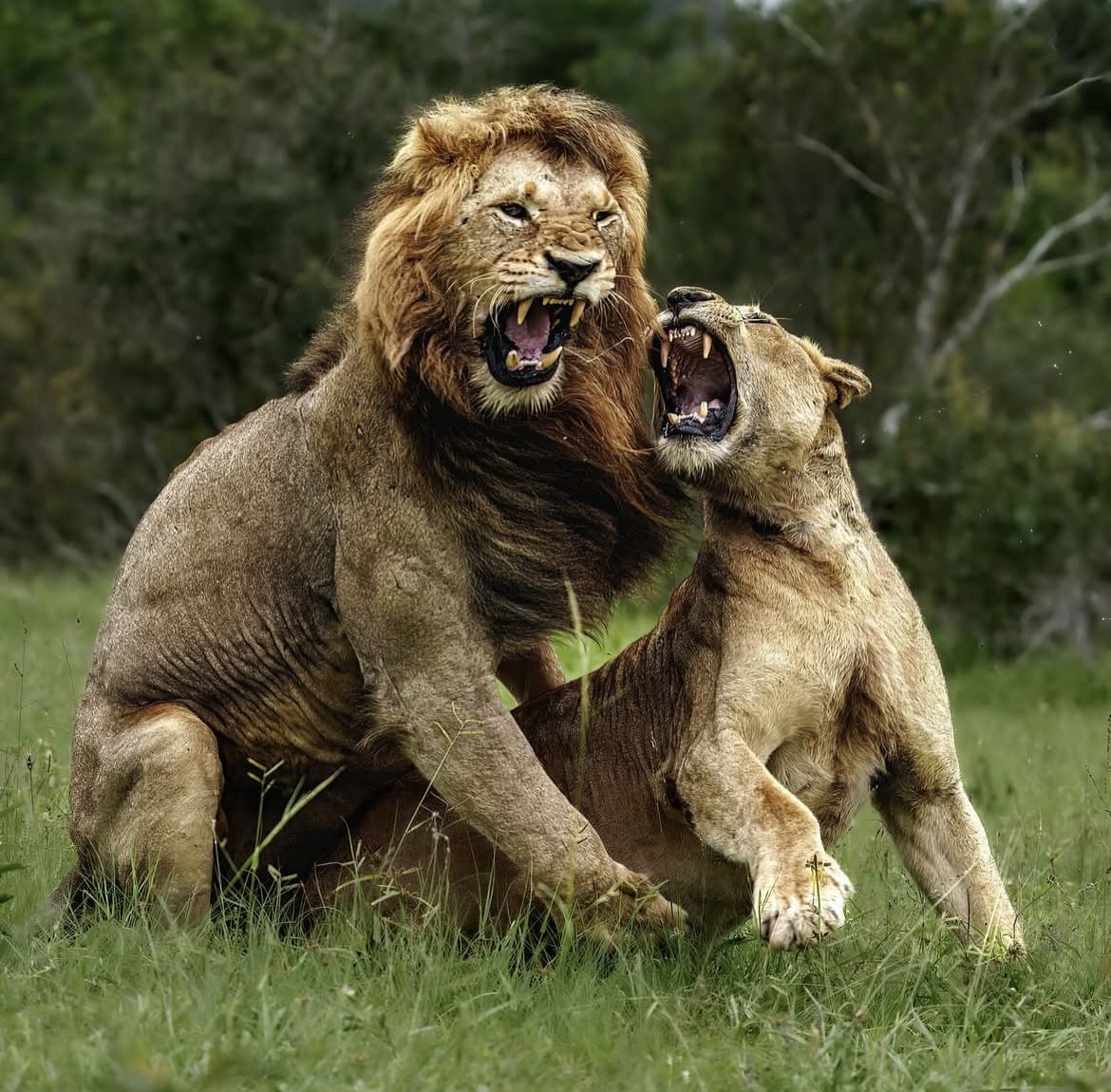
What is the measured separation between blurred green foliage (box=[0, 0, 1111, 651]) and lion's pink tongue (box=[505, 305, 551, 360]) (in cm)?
1180

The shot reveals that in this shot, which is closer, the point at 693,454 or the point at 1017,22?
the point at 693,454

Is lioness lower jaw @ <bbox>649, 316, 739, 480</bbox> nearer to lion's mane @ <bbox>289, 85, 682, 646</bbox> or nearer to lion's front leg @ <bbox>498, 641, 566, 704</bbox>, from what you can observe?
lion's mane @ <bbox>289, 85, 682, 646</bbox>

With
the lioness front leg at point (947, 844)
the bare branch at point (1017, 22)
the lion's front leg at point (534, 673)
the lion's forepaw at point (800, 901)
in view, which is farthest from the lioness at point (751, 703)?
the bare branch at point (1017, 22)

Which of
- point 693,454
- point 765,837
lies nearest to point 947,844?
point 765,837

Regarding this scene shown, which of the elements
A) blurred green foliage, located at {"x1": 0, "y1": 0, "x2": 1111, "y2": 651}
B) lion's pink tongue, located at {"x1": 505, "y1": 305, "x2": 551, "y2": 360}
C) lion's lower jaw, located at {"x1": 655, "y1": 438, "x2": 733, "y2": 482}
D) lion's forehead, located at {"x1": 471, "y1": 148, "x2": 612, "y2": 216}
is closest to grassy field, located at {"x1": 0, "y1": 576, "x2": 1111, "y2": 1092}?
lion's lower jaw, located at {"x1": 655, "y1": 438, "x2": 733, "y2": 482}

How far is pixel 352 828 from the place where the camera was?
5.33 meters

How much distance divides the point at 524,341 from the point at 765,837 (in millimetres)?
1320

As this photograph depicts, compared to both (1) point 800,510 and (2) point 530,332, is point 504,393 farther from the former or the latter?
(1) point 800,510

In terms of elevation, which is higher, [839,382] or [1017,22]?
[1017,22]

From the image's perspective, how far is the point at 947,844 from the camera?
4.80m

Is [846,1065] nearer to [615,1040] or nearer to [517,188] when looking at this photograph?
[615,1040]

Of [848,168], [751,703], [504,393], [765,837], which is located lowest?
[765,837]

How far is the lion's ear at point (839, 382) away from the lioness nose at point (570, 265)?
86cm

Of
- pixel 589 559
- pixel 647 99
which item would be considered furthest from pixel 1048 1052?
pixel 647 99
